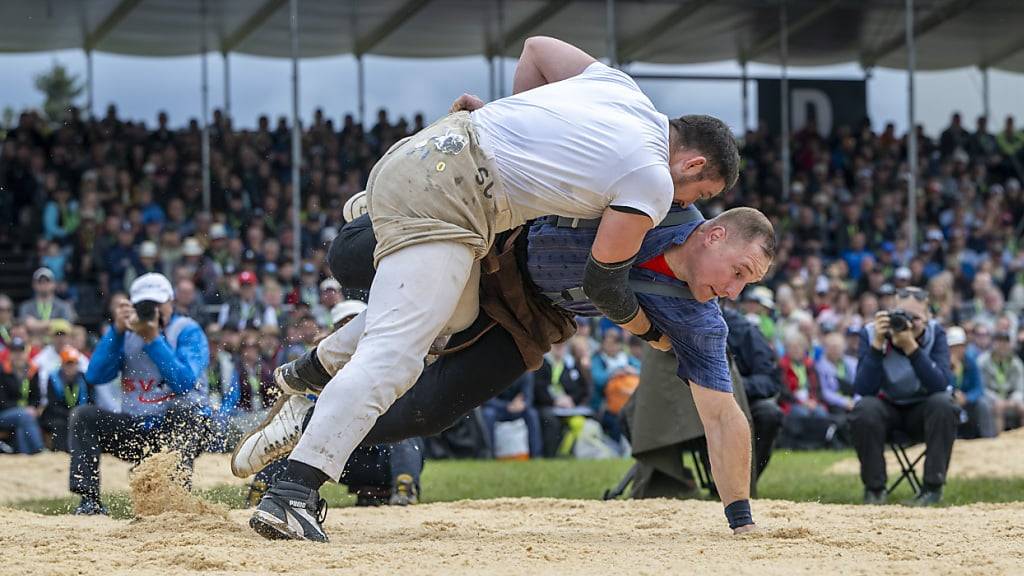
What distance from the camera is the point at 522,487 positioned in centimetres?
980

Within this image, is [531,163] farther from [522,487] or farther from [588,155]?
[522,487]

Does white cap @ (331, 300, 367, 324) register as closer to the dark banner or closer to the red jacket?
the red jacket

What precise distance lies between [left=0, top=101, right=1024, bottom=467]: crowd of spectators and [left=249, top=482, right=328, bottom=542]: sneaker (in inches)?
192

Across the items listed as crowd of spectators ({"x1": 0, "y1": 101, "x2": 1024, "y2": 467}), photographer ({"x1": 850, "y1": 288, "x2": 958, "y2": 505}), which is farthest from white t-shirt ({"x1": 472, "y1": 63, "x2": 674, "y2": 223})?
crowd of spectators ({"x1": 0, "y1": 101, "x2": 1024, "y2": 467})

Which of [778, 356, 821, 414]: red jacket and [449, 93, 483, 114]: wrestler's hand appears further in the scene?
[778, 356, 821, 414]: red jacket

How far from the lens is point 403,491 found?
800 centimetres

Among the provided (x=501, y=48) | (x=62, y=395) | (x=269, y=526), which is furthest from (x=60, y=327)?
(x=269, y=526)

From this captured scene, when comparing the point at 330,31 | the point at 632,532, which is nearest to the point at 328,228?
the point at 330,31

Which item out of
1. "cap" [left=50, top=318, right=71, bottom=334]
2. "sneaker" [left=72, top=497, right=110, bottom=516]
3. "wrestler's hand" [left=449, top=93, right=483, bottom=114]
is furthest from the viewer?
"cap" [left=50, top=318, right=71, bottom=334]

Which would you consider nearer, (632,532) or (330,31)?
(632,532)

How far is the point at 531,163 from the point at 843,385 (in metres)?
11.4

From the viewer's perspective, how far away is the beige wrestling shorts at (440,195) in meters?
4.59

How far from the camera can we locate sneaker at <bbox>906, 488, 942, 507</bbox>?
8.34 m

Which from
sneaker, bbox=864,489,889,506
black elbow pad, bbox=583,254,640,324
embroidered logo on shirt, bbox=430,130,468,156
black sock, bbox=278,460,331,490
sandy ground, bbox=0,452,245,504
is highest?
embroidered logo on shirt, bbox=430,130,468,156
